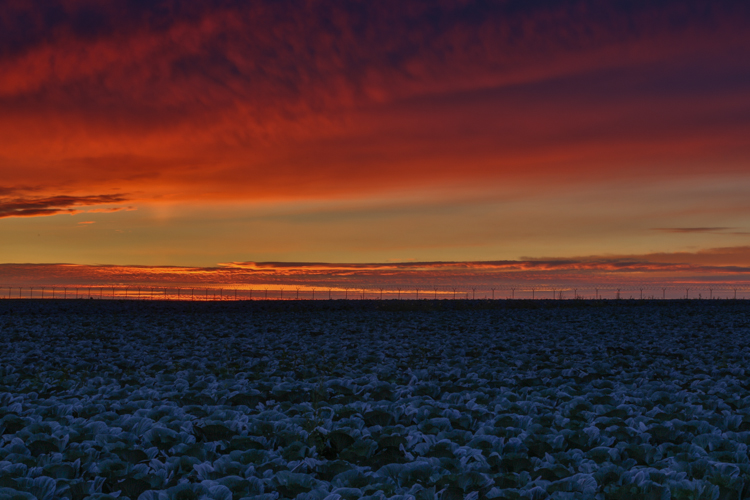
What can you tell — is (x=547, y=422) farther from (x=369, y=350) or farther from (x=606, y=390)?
(x=369, y=350)

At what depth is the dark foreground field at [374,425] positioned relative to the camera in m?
7.60

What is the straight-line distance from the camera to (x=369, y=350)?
22594 mm

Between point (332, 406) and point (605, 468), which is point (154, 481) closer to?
point (332, 406)

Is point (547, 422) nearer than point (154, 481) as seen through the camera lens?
No

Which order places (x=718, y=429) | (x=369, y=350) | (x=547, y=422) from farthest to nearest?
(x=369, y=350)
(x=547, y=422)
(x=718, y=429)

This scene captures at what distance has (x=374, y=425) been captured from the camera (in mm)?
11164

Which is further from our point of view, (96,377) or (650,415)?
(96,377)

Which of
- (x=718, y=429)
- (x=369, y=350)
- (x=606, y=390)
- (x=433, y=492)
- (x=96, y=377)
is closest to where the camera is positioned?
(x=433, y=492)

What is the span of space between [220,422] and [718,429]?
8559 mm

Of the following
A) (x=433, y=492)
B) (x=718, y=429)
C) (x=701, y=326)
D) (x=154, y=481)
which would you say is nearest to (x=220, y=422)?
(x=154, y=481)

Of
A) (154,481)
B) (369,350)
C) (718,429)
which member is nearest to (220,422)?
(154,481)

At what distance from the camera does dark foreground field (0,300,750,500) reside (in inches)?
299

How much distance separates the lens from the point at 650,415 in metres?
11.5

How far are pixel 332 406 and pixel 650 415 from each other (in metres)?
6.22
